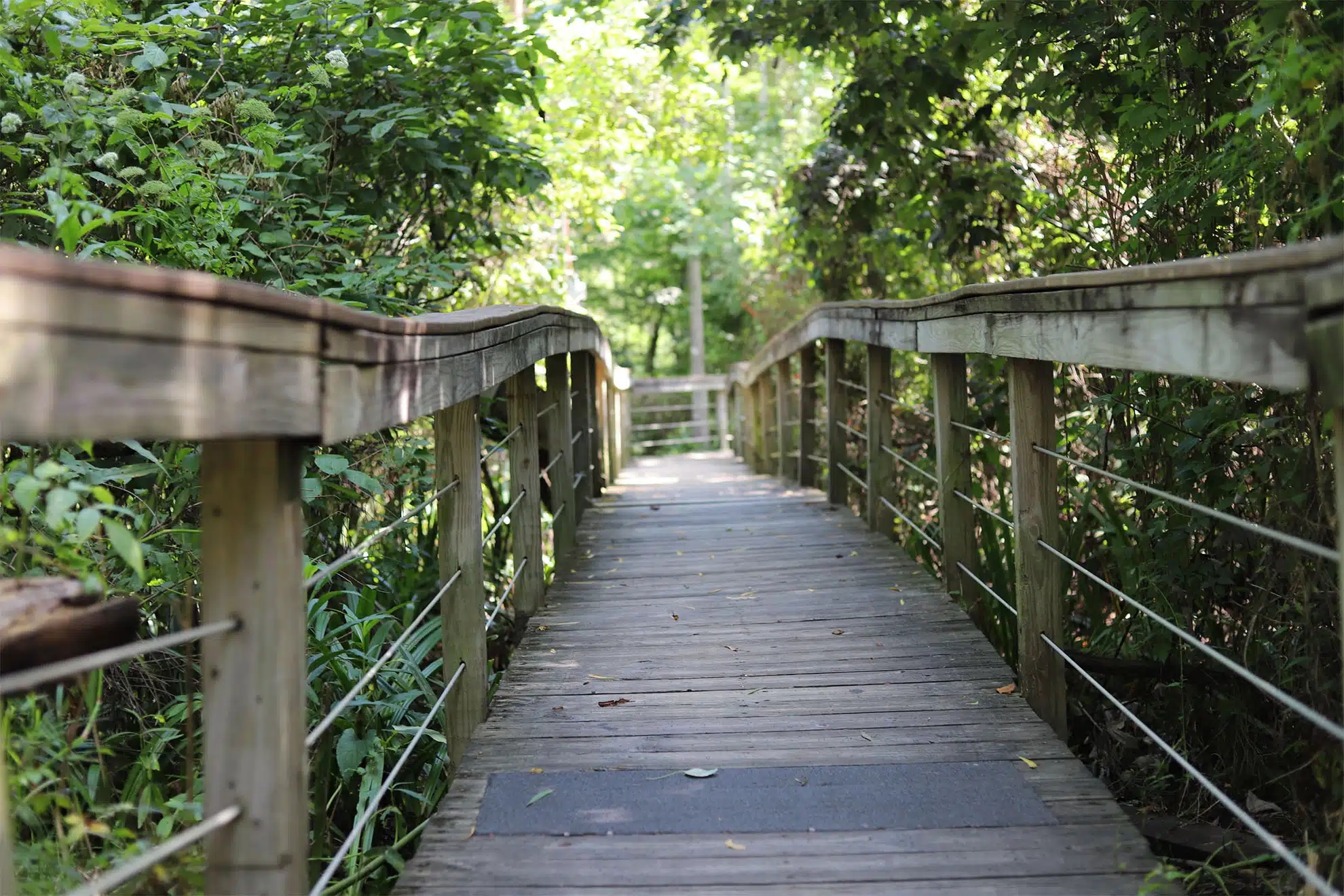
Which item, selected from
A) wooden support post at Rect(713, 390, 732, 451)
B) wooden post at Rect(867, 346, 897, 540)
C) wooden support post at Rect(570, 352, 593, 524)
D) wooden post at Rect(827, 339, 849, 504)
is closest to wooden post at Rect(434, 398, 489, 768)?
wooden post at Rect(867, 346, 897, 540)

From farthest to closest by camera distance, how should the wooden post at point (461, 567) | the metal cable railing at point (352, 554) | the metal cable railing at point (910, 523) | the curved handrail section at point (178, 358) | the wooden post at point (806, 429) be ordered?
the wooden post at point (806, 429), the metal cable railing at point (910, 523), the wooden post at point (461, 567), the metal cable railing at point (352, 554), the curved handrail section at point (178, 358)

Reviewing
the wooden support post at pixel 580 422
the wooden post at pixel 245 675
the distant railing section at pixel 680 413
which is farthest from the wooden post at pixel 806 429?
the distant railing section at pixel 680 413

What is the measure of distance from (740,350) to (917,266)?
15276 mm

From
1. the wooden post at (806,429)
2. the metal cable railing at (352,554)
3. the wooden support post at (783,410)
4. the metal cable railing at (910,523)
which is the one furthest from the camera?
the wooden support post at (783,410)

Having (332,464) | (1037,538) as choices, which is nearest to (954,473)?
(1037,538)

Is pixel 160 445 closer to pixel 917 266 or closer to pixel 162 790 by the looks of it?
pixel 162 790

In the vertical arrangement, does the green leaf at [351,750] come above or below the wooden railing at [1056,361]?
below

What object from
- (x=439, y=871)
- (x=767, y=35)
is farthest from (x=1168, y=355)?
(x=767, y=35)

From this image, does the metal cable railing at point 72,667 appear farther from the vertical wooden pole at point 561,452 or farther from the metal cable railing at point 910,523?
the vertical wooden pole at point 561,452

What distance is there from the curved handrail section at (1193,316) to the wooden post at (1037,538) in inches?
5.8

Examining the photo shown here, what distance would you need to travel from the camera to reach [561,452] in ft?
16.9

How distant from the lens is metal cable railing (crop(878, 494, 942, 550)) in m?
4.45

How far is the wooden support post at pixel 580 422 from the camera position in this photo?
634cm

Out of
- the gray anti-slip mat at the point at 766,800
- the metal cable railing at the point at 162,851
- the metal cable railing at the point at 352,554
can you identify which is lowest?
the gray anti-slip mat at the point at 766,800
